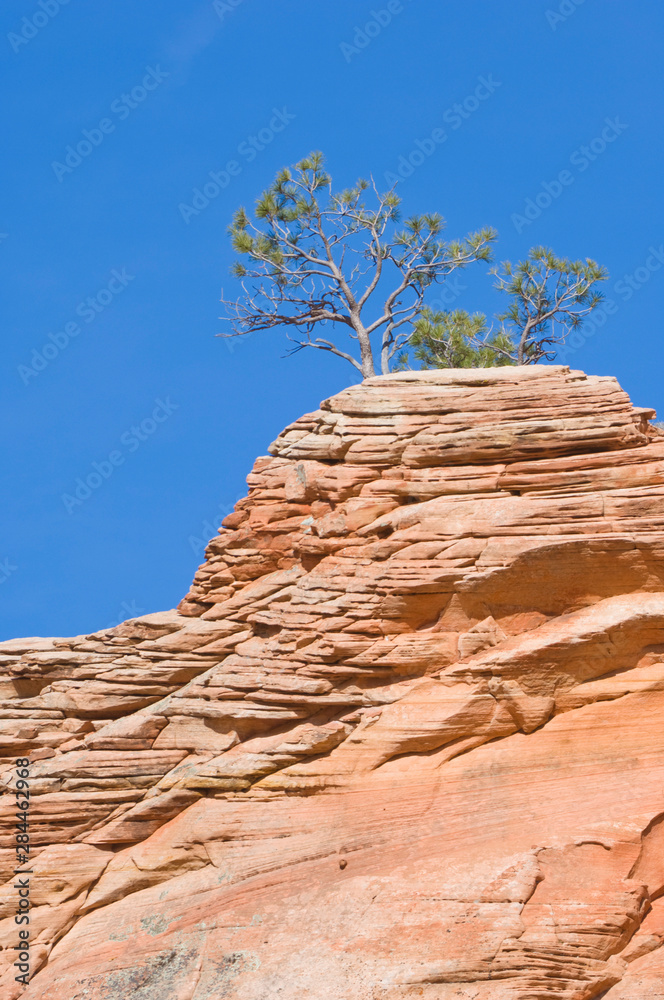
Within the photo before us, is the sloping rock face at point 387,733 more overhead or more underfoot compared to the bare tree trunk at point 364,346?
more underfoot

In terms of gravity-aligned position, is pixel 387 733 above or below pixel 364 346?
below

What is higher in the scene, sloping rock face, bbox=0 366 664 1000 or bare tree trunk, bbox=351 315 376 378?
bare tree trunk, bbox=351 315 376 378

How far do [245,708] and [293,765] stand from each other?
1.38 metres

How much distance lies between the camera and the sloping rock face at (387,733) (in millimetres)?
16844

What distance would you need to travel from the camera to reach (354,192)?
117ft

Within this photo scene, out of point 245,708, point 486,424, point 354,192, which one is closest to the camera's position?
point 245,708

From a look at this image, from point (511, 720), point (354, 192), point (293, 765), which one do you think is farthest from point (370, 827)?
point (354, 192)

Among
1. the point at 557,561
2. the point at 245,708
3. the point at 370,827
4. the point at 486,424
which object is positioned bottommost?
the point at 370,827

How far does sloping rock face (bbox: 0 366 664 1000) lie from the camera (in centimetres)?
1684

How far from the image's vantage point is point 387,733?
18.7m

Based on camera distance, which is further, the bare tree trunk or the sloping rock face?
the bare tree trunk

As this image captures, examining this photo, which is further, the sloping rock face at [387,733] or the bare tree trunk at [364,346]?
the bare tree trunk at [364,346]

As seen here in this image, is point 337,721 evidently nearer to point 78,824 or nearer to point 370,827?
point 370,827

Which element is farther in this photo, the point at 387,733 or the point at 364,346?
the point at 364,346
